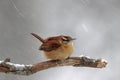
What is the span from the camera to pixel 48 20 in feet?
9.14

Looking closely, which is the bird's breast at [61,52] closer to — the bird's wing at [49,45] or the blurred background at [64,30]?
the bird's wing at [49,45]

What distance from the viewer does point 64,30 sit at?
2.68m

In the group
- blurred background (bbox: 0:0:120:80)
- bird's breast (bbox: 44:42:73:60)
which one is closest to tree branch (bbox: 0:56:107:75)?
bird's breast (bbox: 44:42:73:60)

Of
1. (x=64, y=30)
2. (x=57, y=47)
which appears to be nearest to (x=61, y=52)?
(x=57, y=47)

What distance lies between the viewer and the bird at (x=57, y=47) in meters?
1.11

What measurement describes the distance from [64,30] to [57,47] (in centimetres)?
155

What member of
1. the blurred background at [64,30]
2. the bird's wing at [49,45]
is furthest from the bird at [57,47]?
the blurred background at [64,30]

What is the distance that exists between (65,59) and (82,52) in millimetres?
1453

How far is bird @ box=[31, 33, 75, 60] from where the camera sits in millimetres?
1107

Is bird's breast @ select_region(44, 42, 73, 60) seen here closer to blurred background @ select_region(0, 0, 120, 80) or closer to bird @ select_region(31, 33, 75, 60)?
bird @ select_region(31, 33, 75, 60)

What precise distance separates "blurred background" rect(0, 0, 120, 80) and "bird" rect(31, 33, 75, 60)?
1209mm

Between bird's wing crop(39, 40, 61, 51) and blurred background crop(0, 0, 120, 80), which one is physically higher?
blurred background crop(0, 0, 120, 80)

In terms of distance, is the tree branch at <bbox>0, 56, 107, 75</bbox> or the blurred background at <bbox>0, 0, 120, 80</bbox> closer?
the tree branch at <bbox>0, 56, 107, 75</bbox>

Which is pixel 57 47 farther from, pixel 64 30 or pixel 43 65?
pixel 64 30
